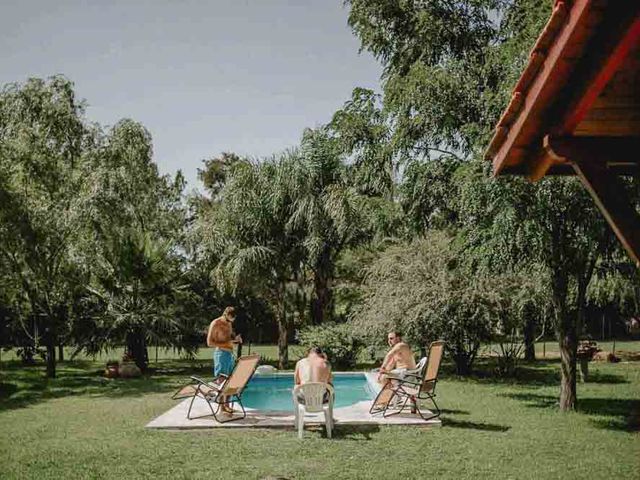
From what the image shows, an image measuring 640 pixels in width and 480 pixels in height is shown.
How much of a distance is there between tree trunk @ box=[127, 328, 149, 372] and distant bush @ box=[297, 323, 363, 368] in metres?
4.90

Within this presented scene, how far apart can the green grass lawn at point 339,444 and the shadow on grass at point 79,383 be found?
0.57 feet

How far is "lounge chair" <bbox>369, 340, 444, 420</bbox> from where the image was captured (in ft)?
33.1

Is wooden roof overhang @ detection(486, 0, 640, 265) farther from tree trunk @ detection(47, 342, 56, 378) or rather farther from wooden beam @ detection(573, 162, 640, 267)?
tree trunk @ detection(47, 342, 56, 378)

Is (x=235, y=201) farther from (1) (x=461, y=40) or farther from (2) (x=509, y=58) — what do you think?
(2) (x=509, y=58)

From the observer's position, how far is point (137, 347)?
719 inches

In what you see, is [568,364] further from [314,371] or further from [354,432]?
[314,371]

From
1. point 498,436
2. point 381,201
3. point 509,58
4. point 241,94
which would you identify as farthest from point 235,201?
point 498,436

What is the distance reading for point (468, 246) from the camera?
10875 millimetres

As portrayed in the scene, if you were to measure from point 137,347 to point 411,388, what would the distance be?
1055 centimetres

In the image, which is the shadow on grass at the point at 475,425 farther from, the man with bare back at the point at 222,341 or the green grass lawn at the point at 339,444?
the man with bare back at the point at 222,341

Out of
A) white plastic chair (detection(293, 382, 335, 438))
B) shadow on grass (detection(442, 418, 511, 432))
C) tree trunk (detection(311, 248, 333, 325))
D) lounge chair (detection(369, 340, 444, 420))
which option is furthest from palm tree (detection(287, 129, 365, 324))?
white plastic chair (detection(293, 382, 335, 438))

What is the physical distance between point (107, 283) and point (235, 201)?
15.4 feet

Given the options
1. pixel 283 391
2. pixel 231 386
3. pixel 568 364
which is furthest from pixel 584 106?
pixel 283 391

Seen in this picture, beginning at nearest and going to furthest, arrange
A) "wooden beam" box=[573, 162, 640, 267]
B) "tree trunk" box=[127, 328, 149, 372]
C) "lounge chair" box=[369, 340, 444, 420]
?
"wooden beam" box=[573, 162, 640, 267] < "lounge chair" box=[369, 340, 444, 420] < "tree trunk" box=[127, 328, 149, 372]
